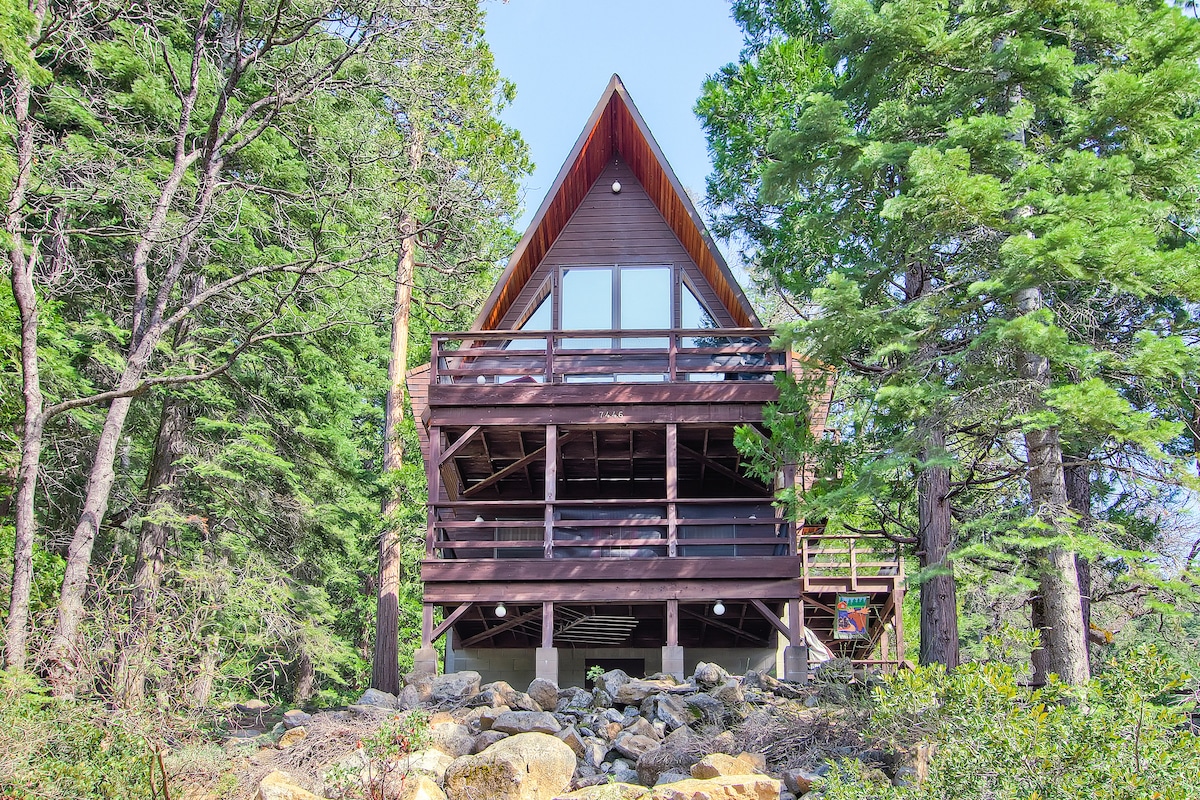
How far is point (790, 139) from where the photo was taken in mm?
11953

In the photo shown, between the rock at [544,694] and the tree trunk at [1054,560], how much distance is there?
17.0 ft

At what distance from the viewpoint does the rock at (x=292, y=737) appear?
1043cm

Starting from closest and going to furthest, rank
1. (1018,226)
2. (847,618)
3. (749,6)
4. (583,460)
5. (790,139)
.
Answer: (1018,226)
(790,139)
(583,460)
(749,6)
(847,618)

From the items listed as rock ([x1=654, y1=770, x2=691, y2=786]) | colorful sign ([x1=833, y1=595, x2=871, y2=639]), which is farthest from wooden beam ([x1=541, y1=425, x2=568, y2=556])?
colorful sign ([x1=833, y1=595, x2=871, y2=639])

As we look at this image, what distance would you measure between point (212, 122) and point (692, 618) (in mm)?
10518

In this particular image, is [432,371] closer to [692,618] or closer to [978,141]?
[692,618]

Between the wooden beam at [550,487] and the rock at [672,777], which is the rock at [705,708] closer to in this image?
the rock at [672,777]

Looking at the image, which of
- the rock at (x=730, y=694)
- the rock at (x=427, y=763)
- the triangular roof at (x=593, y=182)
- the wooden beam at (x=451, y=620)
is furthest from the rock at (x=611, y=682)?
the triangular roof at (x=593, y=182)

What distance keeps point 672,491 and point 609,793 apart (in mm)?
6577

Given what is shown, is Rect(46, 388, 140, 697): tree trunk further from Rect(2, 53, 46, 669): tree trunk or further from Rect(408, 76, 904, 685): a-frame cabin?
Rect(408, 76, 904, 685): a-frame cabin

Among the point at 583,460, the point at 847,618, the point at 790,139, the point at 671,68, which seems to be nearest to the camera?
the point at 790,139

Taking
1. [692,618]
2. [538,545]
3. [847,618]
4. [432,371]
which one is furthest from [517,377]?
[847,618]

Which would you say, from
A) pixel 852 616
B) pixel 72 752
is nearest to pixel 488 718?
pixel 72 752

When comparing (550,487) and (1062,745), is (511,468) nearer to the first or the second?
(550,487)
